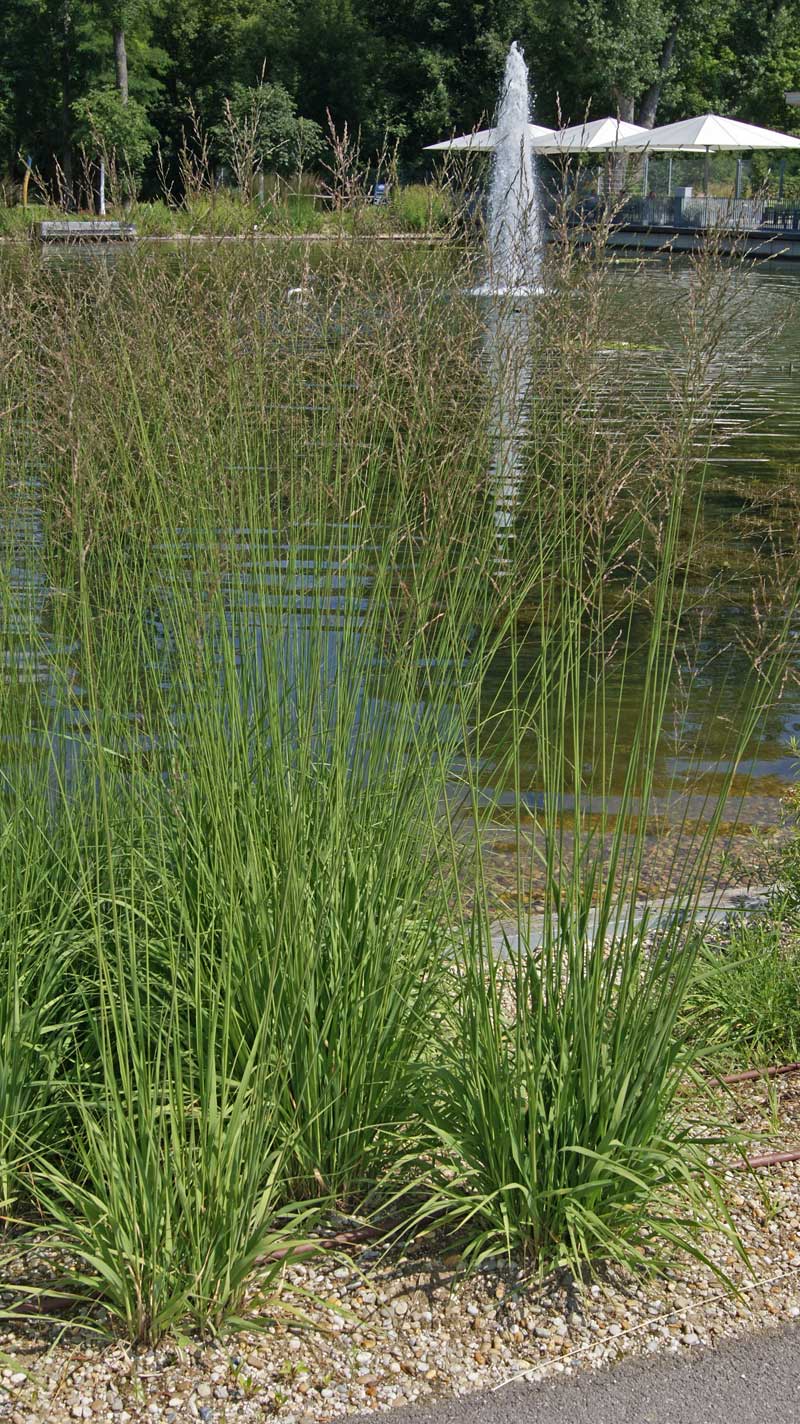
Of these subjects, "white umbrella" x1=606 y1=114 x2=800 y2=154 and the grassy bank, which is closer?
the grassy bank

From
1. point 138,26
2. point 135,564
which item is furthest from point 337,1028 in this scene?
point 138,26

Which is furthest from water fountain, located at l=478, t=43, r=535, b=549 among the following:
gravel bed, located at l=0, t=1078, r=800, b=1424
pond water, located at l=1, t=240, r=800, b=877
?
gravel bed, located at l=0, t=1078, r=800, b=1424

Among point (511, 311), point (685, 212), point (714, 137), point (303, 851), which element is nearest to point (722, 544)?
point (511, 311)

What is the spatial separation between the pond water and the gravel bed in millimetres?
727

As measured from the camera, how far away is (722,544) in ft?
25.3

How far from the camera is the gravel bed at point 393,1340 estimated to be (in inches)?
71.6

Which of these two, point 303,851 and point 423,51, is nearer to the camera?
point 303,851

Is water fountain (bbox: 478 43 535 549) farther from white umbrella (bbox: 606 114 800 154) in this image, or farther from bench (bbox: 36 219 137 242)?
white umbrella (bbox: 606 114 800 154)

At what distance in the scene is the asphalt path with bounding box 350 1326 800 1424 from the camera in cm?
182

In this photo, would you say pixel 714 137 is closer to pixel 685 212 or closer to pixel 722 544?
pixel 685 212

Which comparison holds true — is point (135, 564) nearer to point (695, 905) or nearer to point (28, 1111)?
point (28, 1111)

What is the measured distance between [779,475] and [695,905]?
761 centimetres

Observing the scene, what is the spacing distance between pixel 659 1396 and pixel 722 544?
6270 mm

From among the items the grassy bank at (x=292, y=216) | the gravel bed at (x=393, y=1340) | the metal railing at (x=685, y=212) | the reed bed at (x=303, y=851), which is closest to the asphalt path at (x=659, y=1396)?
the gravel bed at (x=393, y=1340)
